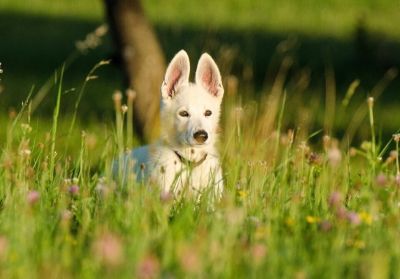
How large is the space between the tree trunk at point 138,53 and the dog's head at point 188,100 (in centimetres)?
599

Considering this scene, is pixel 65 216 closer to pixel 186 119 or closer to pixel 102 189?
pixel 102 189

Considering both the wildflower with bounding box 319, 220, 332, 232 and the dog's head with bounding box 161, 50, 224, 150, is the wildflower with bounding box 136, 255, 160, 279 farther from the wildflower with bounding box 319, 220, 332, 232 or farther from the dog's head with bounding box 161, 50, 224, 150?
the dog's head with bounding box 161, 50, 224, 150

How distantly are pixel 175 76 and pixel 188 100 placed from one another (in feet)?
0.60

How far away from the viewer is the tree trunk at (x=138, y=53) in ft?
42.9

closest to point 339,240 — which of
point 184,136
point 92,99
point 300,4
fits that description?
point 184,136

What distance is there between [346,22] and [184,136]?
23.0 metres

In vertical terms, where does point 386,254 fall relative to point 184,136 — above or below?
below

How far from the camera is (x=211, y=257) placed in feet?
13.5

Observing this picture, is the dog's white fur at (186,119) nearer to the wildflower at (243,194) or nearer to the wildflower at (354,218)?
the wildflower at (243,194)

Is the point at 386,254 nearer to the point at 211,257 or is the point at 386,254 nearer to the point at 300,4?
the point at 211,257

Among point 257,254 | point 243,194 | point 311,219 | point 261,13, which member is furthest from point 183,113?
point 261,13

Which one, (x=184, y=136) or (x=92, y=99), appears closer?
(x=184, y=136)

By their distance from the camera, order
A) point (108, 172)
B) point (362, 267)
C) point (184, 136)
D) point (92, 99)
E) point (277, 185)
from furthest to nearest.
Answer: point (92, 99)
point (184, 136)
point (277, 185)
point (108, 172)
point (362, 267)

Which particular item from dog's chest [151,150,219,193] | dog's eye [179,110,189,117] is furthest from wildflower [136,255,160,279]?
dog's eye [179,110,189,117]
